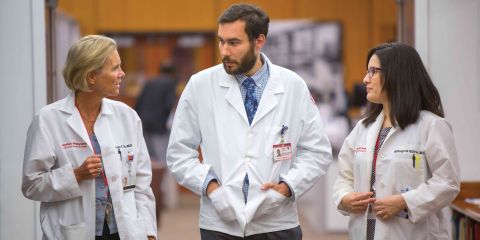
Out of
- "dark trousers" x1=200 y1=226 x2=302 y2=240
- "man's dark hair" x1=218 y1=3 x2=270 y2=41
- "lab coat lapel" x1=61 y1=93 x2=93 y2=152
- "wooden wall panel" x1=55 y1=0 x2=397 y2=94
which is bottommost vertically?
"dark trousers" x1=200 y1=226 x2=302 y2=240

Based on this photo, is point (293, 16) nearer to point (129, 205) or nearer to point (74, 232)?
point (129, 205)

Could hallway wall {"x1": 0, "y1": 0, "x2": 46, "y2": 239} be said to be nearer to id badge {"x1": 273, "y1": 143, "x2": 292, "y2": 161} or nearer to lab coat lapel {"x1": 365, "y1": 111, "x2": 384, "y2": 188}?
id badge {"x1": 273, "y1": 143, "x2": 292, "y2": 161}

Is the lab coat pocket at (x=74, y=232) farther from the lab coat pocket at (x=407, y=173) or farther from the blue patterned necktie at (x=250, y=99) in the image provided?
the lab coat pocket at (x=407, y=173)

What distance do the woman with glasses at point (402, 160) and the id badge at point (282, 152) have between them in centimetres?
35

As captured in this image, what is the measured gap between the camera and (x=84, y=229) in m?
3.40

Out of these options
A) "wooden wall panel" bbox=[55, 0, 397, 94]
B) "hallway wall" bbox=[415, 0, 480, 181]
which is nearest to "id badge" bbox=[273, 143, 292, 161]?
"hallway wall" bbox=[415, 0, 480, 181]

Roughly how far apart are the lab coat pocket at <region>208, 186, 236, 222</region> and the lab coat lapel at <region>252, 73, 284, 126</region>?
36 cm

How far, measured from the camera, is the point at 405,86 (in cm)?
369

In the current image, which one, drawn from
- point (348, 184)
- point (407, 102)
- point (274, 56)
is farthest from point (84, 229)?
point (274, 56)

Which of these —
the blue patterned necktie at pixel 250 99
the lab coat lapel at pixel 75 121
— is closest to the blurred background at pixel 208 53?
the lab coat lapel at pixel 75 121

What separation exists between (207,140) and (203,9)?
841cm

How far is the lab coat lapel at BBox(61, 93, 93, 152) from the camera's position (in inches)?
137

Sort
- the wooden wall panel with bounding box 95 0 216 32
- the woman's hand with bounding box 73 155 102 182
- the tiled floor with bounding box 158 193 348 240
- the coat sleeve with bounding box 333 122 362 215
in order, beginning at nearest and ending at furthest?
the woman's hand with bounding box 73 155 102 182 < the coat sleeve with bounding box 333 122 362 215 < the tiled floor with bounding box 158 193 348 240 < the wooden wall panel with bounding box 95 0 216 32

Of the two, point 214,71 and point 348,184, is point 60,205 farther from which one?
point 348,184
